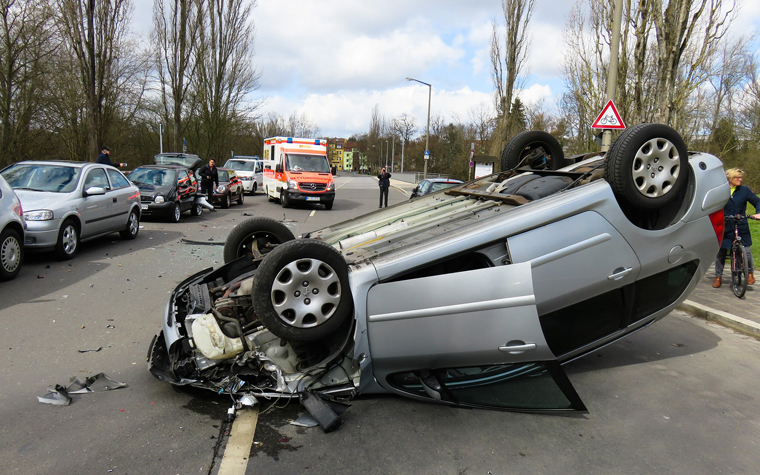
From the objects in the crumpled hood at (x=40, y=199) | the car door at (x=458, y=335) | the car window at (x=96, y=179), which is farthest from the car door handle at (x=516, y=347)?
the car window at (x=96, y=179)

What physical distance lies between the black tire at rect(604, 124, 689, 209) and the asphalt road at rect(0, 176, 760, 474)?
1.58m

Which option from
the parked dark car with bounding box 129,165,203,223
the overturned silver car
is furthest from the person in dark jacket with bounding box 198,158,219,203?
the overturned silver car

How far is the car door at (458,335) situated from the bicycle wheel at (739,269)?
17.5 feet

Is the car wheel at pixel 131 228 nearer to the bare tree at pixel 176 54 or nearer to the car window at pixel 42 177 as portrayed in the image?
the car window at pixel 42 177

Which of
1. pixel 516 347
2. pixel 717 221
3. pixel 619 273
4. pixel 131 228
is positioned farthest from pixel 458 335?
pixel 131 228

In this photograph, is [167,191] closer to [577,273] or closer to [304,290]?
[304,290]

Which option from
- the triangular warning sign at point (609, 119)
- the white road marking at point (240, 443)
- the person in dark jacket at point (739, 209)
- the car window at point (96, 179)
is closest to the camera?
the white road marking at point (240, 443)

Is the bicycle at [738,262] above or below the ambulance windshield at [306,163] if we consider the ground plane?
below

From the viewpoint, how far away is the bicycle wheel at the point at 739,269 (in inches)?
287

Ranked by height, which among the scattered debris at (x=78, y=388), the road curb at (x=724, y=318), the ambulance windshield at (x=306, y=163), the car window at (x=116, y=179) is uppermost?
the ambulance windshield at (x=306, y=163)

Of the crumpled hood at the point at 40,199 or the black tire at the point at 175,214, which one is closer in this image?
the crumpled hood at the point at 40,199

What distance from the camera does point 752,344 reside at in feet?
18.4

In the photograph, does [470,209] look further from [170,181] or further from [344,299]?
[170,181]

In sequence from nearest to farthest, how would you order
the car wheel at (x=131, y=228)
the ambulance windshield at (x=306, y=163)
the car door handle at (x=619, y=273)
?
the car door handle at (x=619, y=273) → the car wheel at (x=131, y=228) → the ambulance windshield at (x=306, y=163)
